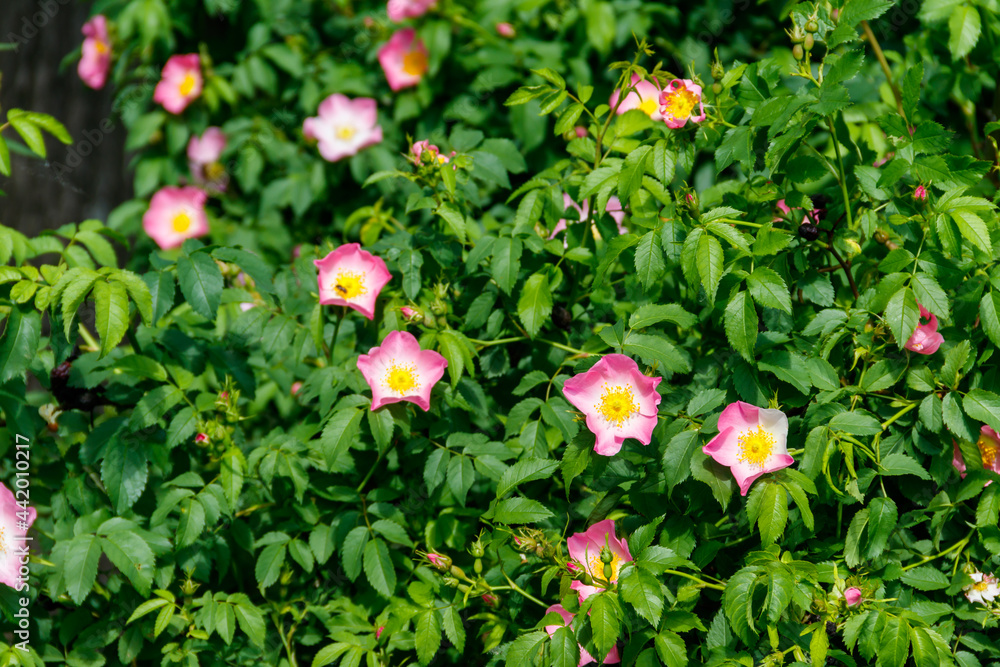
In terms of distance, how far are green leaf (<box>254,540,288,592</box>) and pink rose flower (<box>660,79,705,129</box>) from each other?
121 centimetres

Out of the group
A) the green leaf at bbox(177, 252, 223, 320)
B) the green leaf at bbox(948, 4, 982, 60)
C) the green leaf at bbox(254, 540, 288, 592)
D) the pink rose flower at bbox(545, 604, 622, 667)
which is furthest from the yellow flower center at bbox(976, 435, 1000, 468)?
the green leaf at bbox(177, 252, 223, 320)

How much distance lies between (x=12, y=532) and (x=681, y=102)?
1.66m

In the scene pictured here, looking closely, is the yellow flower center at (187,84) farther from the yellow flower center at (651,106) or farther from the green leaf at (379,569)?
the green leaf at (379,569)

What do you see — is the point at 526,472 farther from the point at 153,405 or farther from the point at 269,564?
the point at 153,405

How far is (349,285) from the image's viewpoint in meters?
1.76

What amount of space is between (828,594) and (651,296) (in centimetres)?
66

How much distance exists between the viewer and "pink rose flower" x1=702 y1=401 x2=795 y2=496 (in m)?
1.33

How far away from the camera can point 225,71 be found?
9.96ft

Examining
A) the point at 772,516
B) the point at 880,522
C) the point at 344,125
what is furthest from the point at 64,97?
the point at 880,522

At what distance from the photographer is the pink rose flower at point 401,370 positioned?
1607mm

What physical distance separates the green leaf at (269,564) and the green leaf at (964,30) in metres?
1.91

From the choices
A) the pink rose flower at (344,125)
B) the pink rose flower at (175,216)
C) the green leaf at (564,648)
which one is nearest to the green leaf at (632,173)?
the green leaf at (564,648)

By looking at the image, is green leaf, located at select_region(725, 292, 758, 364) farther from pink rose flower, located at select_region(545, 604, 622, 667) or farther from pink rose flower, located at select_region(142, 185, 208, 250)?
pink rose flower, located at select_region(142, 185, 208, 250)

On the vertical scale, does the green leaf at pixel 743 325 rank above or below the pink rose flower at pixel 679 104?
below
